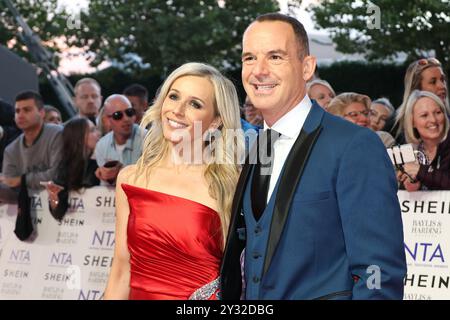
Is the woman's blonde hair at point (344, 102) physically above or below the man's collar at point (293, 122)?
above

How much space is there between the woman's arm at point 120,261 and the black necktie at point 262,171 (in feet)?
3.68

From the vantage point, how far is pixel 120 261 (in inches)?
156

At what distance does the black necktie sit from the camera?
299 cm

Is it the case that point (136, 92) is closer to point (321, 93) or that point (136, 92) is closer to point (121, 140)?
point (121, 140)

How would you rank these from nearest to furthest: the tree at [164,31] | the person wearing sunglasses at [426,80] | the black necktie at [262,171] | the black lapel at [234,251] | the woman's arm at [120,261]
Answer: the black necktie at [262,171] → the black lapel at [234,251] → the woman's arm at [120,261] → the person wearing sunglasses at [426,80] → the tree at [164,31]

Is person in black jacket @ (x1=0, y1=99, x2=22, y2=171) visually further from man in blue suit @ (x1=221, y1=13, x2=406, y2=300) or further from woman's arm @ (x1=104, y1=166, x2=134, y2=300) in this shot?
man in blue suit @ (x1=221, y1=13, x2=406, y2=300)

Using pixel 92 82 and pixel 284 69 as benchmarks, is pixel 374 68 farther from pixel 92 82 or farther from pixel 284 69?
pixel 284 69

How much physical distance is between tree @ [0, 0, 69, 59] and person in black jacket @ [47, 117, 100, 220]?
89.0ft

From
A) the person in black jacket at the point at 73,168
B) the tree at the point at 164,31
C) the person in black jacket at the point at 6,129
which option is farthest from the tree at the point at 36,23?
the person in black jacket at the point at 73,168

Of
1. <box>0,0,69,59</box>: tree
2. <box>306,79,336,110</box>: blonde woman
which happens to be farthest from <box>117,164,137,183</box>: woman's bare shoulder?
<box>0,0,69,59</box>: tree

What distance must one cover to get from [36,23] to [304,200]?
34.0 metres

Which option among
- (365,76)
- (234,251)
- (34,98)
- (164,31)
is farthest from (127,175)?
(164,31)

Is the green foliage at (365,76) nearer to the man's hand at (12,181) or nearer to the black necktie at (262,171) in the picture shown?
the man's hand at (12,181)

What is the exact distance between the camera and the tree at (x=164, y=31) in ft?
107
